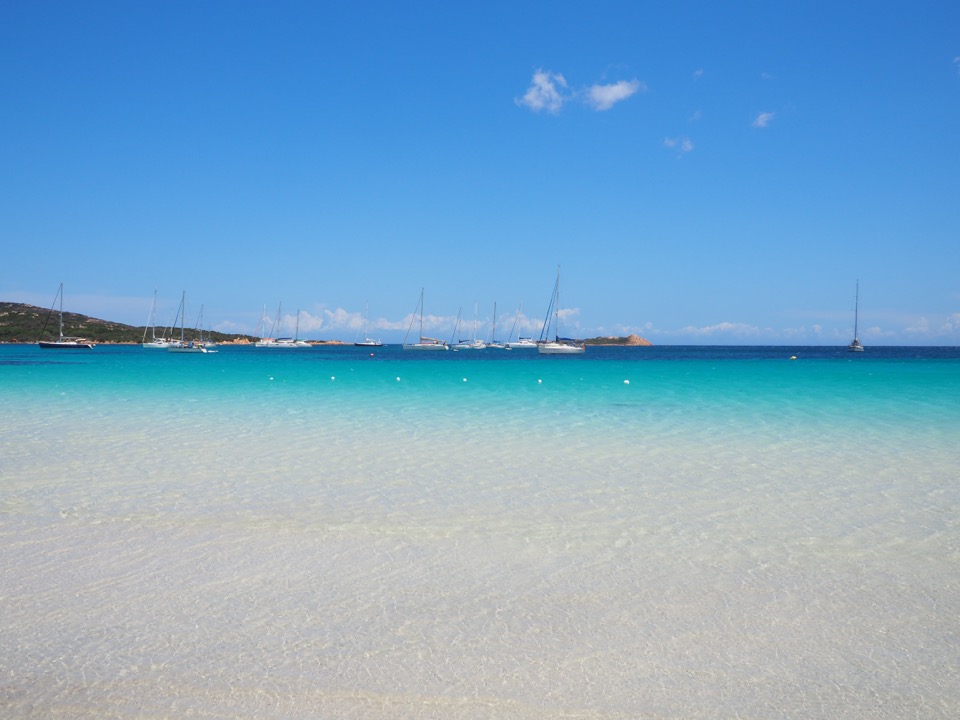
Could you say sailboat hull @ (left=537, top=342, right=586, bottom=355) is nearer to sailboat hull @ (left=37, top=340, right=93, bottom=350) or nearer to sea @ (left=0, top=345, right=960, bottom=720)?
sailboat hull @ (left=37, top=340, right=93, bottom=350)

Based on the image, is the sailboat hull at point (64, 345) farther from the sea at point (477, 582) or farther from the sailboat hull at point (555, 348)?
the sea at point (477, 582)

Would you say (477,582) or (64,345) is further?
(64,345)

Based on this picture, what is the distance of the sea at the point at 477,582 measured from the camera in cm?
403

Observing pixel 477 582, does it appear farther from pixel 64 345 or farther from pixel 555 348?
pixel 64 345

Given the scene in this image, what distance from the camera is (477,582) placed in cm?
582

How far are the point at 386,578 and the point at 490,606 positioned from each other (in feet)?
3.48

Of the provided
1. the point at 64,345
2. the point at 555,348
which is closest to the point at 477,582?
the point at 555,348

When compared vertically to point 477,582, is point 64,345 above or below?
below

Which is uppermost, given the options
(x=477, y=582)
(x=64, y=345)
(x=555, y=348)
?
(x=555, y=348)

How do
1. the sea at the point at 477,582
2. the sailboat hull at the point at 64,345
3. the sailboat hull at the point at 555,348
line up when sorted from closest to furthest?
the sea at the point at 477,582 < the sailboat hull at the point at 64,345 < the sailboat hull at the point at 555,348

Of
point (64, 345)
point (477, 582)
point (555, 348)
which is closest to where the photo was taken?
point (477, 582)

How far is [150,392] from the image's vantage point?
96.0ft

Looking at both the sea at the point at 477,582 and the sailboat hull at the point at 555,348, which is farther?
the sailboat hull at the point at 555,348

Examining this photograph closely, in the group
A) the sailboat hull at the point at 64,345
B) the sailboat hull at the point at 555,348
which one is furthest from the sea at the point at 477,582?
the sailboat hull at the point at 64,345
